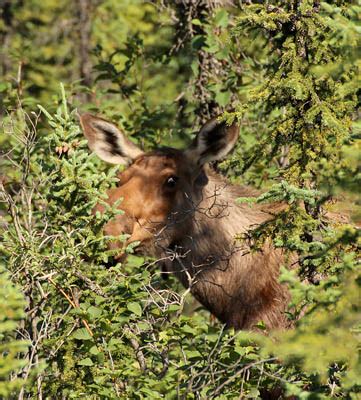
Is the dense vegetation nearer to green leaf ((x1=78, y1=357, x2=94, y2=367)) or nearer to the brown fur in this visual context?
green leaf ((x1=78, y1=357, x2=94, y2=367))

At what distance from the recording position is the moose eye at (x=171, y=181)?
7.43 metres

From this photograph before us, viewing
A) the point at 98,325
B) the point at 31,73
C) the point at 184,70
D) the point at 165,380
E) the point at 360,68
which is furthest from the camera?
the point at 31,73

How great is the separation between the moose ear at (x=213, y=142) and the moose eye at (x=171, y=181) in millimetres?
302

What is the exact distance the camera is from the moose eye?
743 cm

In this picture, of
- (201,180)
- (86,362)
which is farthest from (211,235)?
(86,362)

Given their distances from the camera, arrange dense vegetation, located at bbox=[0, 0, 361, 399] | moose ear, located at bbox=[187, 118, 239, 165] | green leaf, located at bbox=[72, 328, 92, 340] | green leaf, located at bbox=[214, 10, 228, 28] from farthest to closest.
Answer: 1. green leaf, located at bbox=[214, 10, 228, 28]
2. moose ear, located at bbox=[187, 118, 239, 165]
3. green leaf, located at bbox=[72, 328, 92, 340]
4. dense vegetation, located at bbox=[0, 0, 361, 399]

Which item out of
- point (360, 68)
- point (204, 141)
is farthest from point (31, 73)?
point (360, 68)

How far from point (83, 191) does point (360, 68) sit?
2.59m

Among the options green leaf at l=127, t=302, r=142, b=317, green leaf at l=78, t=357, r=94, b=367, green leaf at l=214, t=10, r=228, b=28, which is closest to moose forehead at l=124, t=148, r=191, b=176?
green leaf at l=214, t=10, r=228, b=28

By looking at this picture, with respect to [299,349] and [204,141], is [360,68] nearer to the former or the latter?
[299,349]

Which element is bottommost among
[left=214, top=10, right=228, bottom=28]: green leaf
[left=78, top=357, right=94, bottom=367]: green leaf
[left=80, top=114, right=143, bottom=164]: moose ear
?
[left=80, top=114, right=143, bottom=164]: moose ear

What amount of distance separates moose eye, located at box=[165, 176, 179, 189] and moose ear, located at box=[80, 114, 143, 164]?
651 mm

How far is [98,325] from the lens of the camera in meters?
5.82

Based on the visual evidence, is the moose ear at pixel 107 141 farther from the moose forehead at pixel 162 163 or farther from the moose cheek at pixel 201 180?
the moose cheek at pixel 201 180
